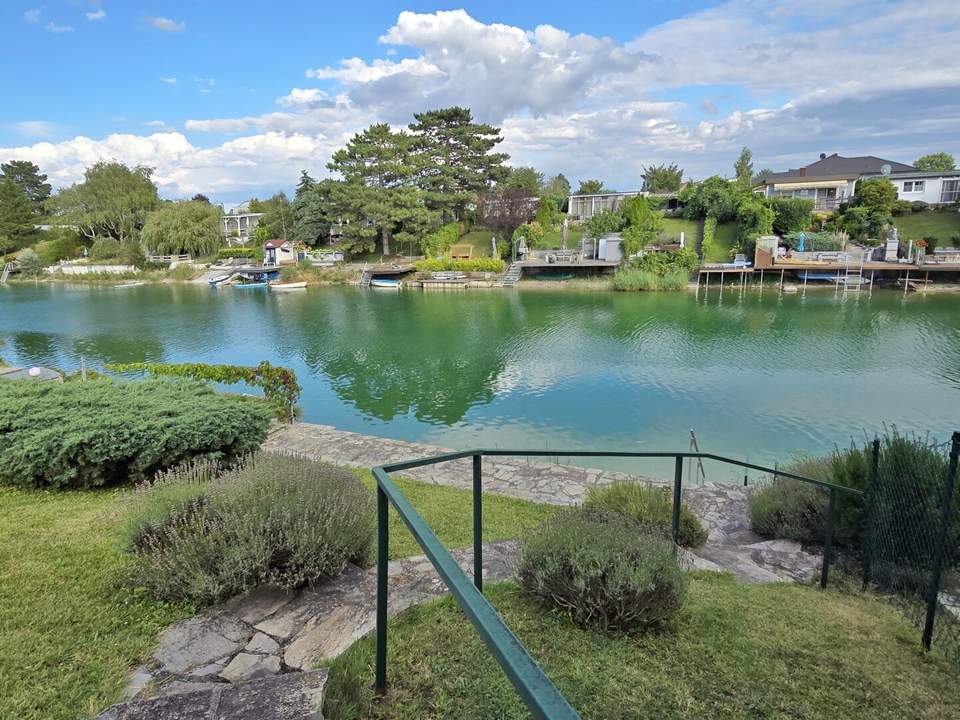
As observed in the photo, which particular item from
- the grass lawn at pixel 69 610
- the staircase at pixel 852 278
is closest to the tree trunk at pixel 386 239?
the staircase at pixel 852 278

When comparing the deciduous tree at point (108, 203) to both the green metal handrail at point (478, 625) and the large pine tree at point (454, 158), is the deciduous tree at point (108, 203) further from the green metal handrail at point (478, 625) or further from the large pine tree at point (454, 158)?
the green metal handrail at point (478, 625)

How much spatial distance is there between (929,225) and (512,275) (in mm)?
29823

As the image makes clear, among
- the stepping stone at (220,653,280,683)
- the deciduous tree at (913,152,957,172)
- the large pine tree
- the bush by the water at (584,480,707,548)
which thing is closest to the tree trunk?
the large pine tree

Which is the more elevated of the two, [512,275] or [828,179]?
[828,179]

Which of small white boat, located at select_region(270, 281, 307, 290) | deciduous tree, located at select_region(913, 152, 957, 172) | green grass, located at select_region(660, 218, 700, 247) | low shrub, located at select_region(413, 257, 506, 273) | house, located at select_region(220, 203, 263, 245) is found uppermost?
deciduous tree, located at select_region(913, 152, 957, 172)

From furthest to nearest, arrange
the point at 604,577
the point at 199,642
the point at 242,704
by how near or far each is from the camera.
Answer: the point at 604,577 → the point at 199,642 → the point at 242,704

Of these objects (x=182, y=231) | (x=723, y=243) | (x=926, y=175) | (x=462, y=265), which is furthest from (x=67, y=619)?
(x=926, y=175)

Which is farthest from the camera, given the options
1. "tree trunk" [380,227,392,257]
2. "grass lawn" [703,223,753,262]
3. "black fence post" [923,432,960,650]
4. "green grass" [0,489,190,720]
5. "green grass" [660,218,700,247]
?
"tree trunk" [380,227,392,257]

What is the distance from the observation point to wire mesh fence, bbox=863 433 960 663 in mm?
3871

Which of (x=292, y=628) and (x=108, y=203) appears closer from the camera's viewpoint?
(x=292, y=628)

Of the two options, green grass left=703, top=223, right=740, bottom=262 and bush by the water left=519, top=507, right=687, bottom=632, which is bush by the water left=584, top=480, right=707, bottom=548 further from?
green grass left=703, top=223, right=740, bottom=262

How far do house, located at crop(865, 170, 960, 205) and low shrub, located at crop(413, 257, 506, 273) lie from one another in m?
31.2

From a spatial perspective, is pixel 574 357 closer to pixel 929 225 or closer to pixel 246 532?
pixel 246 532

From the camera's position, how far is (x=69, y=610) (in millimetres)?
3105
